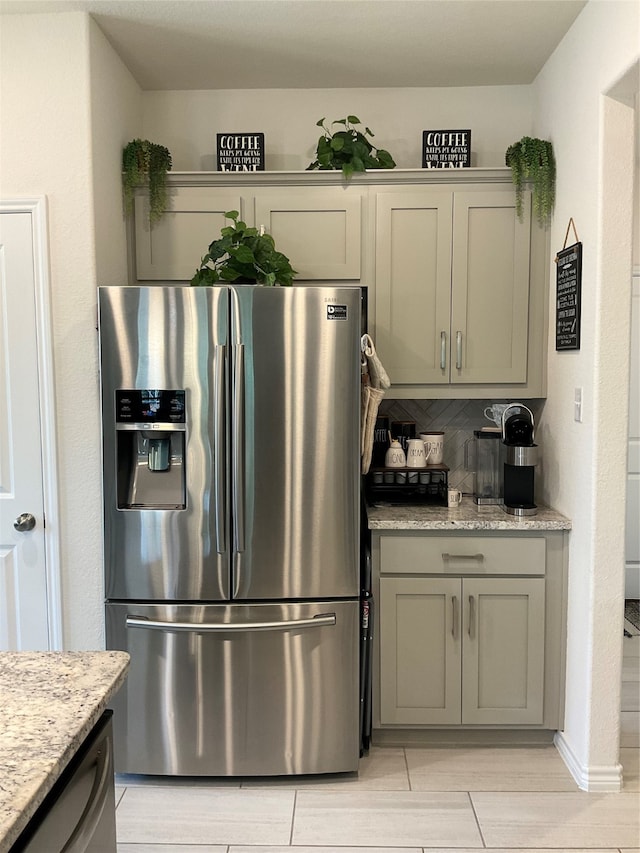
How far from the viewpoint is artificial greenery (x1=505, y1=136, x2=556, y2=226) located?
9.49 feet

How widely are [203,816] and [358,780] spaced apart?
0.59 meters

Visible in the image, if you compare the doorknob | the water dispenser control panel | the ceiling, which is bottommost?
the doorknob

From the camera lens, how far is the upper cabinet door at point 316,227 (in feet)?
9.78

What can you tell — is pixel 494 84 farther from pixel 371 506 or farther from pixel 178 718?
pixel 178 718

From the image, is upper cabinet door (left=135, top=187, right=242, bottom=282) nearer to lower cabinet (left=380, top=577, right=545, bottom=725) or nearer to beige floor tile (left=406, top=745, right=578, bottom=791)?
lower cabinet (left=380, top=577, right=545, bottom=725)

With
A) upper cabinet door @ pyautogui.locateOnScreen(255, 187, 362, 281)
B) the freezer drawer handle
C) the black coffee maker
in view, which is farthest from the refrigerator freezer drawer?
upper cabinet door @ pyautogui.locateOnScreen(255, 187, 362, 281)

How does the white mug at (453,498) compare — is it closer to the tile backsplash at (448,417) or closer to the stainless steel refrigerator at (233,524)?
the tile backsplash at (448,417)

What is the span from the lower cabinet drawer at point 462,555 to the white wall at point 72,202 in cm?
118

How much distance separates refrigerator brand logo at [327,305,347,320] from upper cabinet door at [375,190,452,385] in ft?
1.92

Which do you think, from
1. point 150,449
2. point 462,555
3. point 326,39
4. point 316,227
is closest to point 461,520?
point 462,555

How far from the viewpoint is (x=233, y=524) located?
8.21 feet

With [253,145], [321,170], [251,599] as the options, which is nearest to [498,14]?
[321,170]

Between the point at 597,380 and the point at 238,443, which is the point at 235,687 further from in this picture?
the point at 597,380

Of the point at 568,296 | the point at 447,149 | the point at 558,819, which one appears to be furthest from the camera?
the point at 447,149
